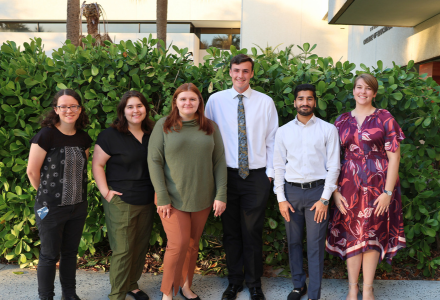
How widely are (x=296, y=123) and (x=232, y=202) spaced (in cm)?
92

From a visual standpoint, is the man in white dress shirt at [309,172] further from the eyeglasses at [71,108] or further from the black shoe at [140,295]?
the eyeglasses at [71,108]

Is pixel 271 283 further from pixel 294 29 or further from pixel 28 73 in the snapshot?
pixel 294 29

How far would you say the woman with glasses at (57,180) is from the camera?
290 cm

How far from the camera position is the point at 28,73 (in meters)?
3.75

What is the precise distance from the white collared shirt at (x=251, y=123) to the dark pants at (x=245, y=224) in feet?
0.42

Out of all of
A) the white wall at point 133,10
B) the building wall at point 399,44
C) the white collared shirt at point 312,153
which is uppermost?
the white wall at point 133,10

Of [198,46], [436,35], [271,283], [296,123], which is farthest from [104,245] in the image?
[198,46]

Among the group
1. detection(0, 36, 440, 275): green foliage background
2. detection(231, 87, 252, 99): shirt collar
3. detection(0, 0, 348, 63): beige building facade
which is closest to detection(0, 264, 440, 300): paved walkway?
detection(0, 36, 440, 275): green foliage background

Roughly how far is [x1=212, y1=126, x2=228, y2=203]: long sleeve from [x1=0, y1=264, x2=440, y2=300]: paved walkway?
110cm

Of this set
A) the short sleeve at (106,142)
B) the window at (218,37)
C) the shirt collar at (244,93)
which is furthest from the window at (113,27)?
the short sleeve at (106,142)

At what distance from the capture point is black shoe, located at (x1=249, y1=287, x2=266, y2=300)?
335 cm

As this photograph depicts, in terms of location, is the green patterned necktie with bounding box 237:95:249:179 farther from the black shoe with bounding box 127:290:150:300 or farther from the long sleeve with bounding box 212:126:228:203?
the black shoe with bounding box 127:290:150:300

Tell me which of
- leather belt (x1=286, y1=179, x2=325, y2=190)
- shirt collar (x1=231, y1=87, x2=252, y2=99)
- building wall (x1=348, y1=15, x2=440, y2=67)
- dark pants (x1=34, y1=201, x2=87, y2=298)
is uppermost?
building wall (x1=348, y1=15, x2=440, y2=67)

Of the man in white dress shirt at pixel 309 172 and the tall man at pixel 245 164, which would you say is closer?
the man in white dress shirt at pixel 309 172
